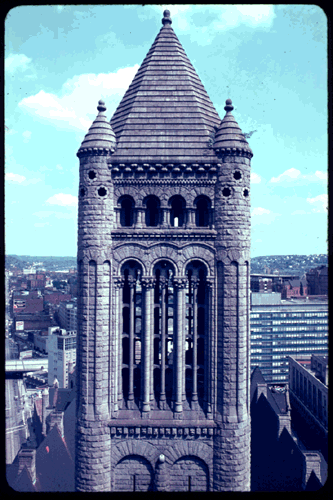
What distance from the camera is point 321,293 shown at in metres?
110

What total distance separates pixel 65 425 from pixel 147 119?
25154 millimetres

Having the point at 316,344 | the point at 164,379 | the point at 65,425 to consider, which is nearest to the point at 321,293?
Answer: the point at 316,344

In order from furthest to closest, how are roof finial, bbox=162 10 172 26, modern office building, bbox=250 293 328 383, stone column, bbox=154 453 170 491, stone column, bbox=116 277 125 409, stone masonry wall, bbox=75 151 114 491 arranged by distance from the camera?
1. modern office building, bbox=250 293 328 383
2. roof finial, bbox=162 10 172 26
3. stone column, bbox=116 277 125 409
4. stone masonry wall, bbox=75 151 114 491
5. stone column, bbox=154 453 170 491

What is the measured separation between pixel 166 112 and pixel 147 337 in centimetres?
1132

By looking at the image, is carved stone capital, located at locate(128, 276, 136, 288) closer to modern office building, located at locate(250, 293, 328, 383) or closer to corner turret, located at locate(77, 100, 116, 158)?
corner turret, located at locate(77, 100, 116, 158)

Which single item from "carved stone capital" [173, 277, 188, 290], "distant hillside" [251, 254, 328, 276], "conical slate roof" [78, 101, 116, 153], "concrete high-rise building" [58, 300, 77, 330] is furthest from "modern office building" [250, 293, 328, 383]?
"conical slate roof" [78, 101, 116, 153]

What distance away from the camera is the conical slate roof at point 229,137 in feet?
61.7

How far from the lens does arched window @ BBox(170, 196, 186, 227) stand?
63.8 ft

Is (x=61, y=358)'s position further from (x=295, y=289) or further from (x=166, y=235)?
(x=295, y=289)

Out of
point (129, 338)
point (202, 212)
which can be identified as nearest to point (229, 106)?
point (202, 212)

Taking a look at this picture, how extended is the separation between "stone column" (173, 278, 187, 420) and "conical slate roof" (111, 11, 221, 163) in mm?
6213

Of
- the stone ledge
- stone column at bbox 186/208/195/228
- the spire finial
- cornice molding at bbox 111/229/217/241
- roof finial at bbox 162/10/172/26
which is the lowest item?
the stone ledge

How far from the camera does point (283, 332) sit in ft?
325
